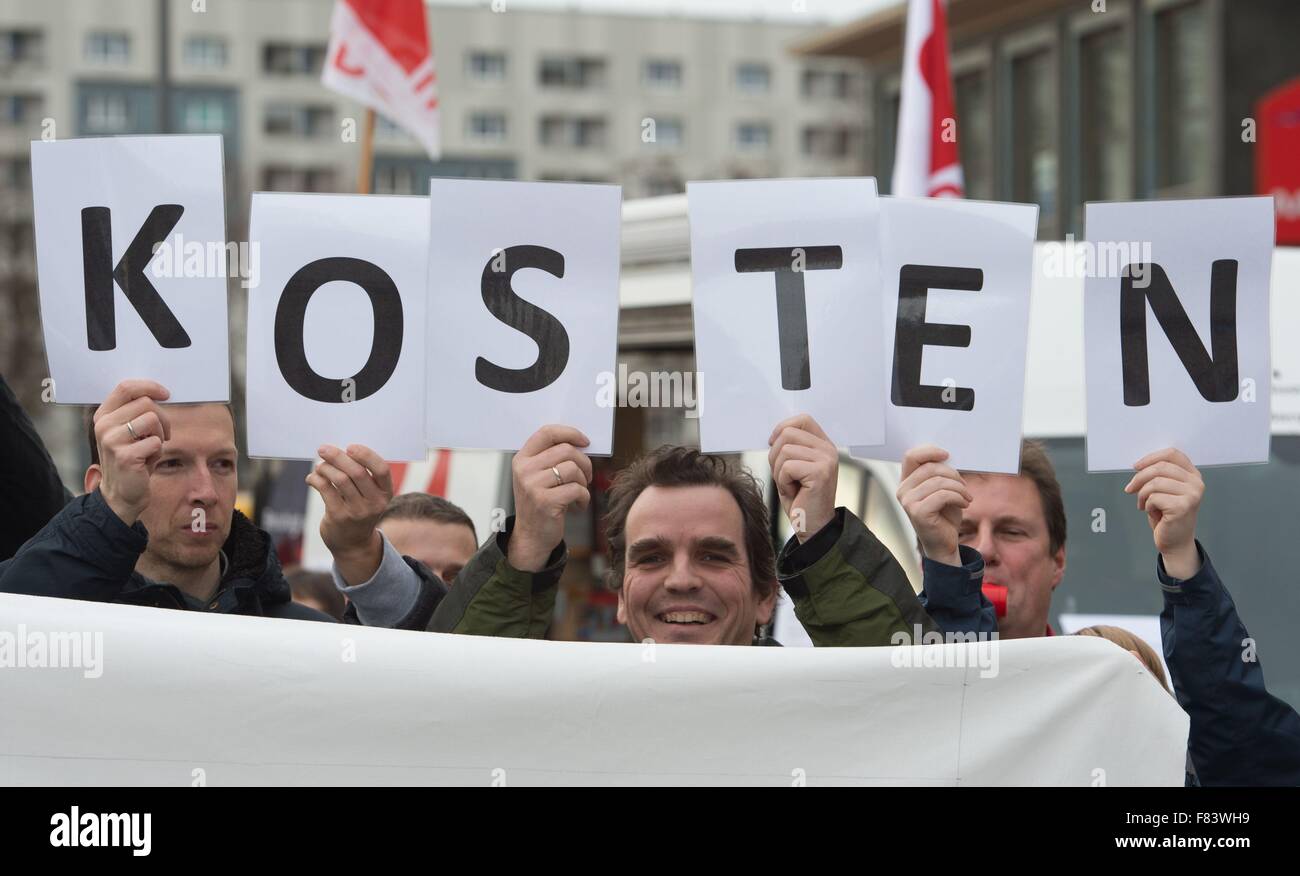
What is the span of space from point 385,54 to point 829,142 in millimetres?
80925

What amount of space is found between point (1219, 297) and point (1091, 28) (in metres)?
20.7

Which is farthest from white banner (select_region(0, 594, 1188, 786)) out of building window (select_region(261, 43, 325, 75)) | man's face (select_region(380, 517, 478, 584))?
building window (select_region(261, 43, 325, 75))

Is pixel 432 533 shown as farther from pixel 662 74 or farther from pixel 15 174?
pixel 662 74

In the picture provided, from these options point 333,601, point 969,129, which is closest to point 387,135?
point 969,129

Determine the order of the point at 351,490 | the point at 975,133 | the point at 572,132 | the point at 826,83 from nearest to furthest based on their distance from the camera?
the point at 351,490 < the point at 975,133 < the point at 572,132 < the point at 826,83

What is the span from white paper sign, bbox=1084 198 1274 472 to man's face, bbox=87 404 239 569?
5.73 feet

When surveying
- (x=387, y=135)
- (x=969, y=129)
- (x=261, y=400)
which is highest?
(x=387, y=135)

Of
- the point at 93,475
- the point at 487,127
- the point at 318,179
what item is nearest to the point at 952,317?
the point at 93,475

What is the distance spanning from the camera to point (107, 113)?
3127 inches

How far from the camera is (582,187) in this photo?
3.47 m

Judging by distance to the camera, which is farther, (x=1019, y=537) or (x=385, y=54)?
(x=385, y=54)

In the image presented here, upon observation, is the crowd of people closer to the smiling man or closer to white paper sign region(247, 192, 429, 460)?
the smiling man

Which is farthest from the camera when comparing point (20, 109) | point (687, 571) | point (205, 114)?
point (205, 114)
